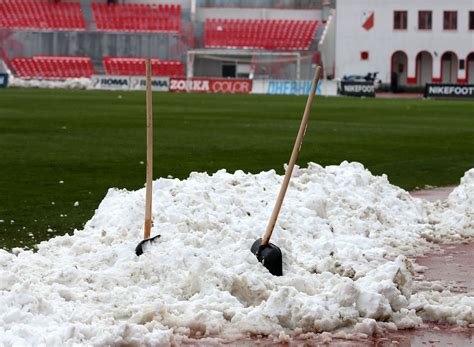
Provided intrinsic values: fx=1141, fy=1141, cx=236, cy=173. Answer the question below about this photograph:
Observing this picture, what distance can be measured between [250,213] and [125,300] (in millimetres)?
2839

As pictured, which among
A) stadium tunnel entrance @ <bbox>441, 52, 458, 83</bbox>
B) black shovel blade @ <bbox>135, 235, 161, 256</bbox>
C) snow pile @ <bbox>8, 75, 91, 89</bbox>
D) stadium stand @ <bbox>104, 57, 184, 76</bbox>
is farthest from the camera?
stadium tunnel entrance @ <bbox>441, 52, 458, 83</bbox>

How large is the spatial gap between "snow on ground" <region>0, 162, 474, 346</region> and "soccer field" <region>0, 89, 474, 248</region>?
1.53m

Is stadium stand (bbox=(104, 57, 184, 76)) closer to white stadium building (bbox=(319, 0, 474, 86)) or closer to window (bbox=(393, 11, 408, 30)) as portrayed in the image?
white stadium building (bbox=(319, 0, 474, 86))

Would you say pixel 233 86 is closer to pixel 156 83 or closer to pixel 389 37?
pixel 156 83

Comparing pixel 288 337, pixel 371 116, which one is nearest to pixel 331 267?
pixel 288 337

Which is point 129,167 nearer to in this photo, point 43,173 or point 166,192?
point 43,173

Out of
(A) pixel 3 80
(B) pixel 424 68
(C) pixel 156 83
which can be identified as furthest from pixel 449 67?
(A) pixel 3 80

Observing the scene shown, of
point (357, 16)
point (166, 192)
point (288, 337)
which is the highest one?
point (357, 16)

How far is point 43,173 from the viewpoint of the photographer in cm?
A: 1652

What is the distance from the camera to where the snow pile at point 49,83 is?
6047 centimetres

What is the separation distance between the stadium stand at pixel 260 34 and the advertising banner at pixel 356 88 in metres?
13.0

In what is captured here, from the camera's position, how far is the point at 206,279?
25.6 feet

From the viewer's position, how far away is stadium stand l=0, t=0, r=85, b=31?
72.2 meters

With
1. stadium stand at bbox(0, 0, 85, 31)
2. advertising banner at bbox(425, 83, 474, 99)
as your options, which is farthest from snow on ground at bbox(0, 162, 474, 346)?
stadium stand at bbox(0, 0, 85, 31)
